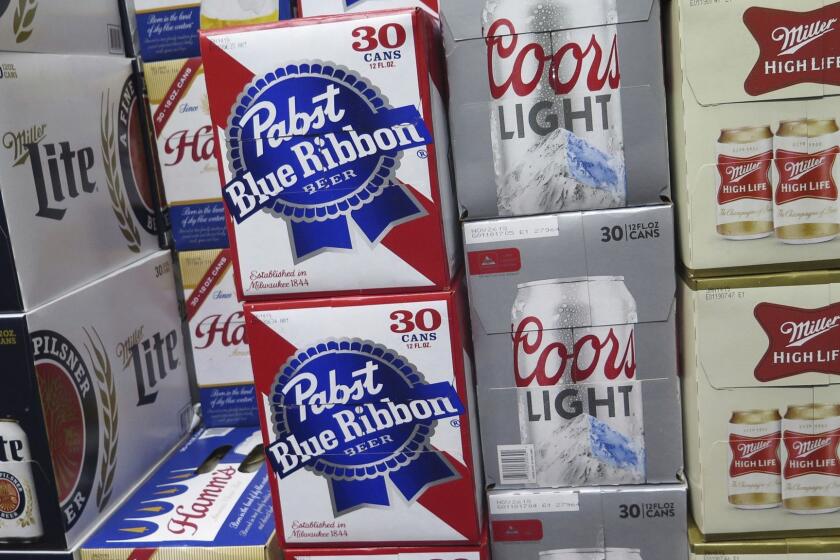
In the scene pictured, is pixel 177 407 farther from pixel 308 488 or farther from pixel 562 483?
pixel 562 483

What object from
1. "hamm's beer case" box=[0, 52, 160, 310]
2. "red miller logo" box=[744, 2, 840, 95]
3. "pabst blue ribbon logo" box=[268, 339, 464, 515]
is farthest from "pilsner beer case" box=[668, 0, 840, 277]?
"hamm's beer case" box=[0, 52, 160, 310]

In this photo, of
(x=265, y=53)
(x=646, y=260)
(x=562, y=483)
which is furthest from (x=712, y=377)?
(x=265, y=53)

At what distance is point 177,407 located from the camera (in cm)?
219

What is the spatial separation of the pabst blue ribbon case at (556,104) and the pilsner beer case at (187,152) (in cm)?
81

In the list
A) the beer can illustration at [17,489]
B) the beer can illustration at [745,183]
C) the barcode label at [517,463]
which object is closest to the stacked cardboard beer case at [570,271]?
the barcode label at [517,463]

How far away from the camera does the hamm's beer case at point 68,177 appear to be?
1.60 meters

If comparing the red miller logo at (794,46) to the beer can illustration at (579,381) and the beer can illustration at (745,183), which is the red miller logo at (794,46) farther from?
the beer can illustration at (579,381)

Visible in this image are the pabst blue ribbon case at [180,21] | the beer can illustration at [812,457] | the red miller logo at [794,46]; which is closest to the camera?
the red miller logo at [794,46]

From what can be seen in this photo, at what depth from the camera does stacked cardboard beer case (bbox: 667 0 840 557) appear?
1421 mm

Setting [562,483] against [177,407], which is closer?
[562,483]

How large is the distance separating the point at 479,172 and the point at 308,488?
70cm

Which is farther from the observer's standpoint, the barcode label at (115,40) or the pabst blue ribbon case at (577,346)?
the barcode label at (115,40)

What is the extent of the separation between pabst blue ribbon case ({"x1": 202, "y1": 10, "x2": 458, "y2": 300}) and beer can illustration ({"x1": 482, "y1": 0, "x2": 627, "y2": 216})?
0.41 feet

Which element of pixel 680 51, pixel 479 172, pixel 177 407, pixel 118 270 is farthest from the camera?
pixel 177 407
